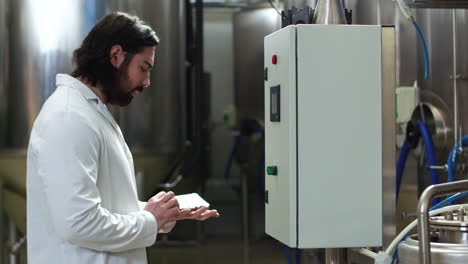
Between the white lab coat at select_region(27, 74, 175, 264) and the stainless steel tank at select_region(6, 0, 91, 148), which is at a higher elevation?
the stainless steel tank at select_region(6, 0, 91, 148)

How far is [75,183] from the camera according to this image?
1474mm

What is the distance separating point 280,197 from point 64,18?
70.9 inches

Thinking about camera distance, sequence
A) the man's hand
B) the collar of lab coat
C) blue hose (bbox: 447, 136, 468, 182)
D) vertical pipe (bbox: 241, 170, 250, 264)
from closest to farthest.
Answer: the collar of lab coat, the man's hand, blue hose (bbox: 447, 136, 468, 182), vertical pipe (bbox: 241, 170, 250, 264)

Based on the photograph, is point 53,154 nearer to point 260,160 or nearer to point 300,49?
point 300,49

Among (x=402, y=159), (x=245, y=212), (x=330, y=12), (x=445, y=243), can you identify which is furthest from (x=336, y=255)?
(x=245, y=212)

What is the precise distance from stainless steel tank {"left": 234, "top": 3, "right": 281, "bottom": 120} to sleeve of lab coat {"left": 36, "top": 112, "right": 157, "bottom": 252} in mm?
2692

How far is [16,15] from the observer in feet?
10.6

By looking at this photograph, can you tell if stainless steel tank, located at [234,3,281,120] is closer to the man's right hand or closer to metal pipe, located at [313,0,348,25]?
metal pipe, located at [313,0,348,25]

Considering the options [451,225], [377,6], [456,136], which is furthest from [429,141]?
[451,225]

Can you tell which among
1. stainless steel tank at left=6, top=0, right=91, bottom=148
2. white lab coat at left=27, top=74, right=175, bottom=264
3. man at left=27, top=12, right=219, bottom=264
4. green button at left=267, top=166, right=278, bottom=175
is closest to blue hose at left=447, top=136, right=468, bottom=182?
green button at left=267, top=166, right=278, bottom=175

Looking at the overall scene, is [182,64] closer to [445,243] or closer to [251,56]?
[251,56]

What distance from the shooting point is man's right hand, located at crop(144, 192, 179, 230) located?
167cm

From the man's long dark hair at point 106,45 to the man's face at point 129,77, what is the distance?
0.5 inches

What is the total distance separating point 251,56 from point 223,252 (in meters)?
1.34
